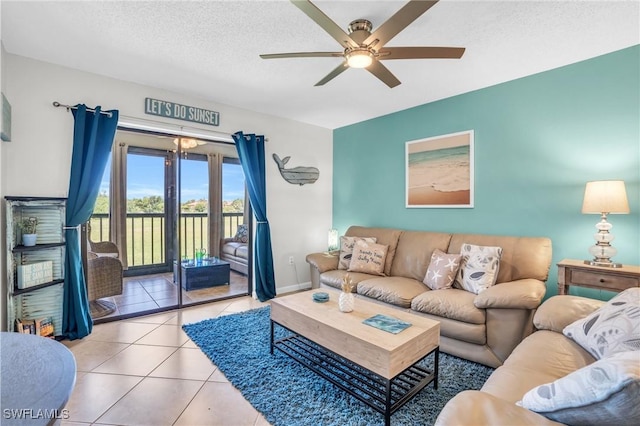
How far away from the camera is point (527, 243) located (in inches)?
109

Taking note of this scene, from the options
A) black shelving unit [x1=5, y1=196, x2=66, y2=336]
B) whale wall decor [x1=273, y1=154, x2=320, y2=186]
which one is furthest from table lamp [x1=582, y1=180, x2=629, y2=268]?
black shelving unit [x1=5, y1=196, x2=66, y2=336]

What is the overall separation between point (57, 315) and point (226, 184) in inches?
88.5

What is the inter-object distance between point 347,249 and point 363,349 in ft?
6.95

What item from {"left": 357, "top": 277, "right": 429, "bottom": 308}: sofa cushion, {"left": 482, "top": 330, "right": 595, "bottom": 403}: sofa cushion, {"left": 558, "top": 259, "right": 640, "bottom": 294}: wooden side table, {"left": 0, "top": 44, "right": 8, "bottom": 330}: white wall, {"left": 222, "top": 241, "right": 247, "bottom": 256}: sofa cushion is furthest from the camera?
{"left": 222, "top": 241, "right": 247, "bottom": 256}: sofa cushion

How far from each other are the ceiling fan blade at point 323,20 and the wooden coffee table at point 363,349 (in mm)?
1802

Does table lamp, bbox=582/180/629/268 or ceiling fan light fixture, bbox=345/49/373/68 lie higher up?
ceiling fan light fixture, bbox=345/49/373/68

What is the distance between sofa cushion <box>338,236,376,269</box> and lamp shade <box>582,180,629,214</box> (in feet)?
6.90

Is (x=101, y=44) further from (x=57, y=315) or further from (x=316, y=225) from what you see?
(x=316, y=225)

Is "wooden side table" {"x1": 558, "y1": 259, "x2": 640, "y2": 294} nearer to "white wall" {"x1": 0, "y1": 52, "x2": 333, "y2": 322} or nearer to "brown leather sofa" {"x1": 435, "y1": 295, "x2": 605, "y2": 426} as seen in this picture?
"brown leather sofa" {"x1": 435, "y1": 295, "x2": 605, "y2": 426}

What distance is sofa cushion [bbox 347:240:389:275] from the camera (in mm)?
3529

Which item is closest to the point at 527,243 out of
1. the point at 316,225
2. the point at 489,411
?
the point at 489,411

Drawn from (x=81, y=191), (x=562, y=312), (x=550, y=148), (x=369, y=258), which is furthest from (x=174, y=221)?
(x=550, y=148)

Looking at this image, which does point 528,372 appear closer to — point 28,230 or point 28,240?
point 28,240

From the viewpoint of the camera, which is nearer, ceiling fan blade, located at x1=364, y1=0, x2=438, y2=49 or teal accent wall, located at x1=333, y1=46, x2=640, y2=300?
ceiling fan blade, located at x1=364, y1=0, x2=438, y2=49
